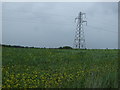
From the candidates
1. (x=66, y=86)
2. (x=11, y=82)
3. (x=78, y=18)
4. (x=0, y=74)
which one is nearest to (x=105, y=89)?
(x=66, y=86)

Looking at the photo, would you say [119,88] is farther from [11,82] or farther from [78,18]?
[78,18]

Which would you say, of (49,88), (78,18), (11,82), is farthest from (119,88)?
(78,18)

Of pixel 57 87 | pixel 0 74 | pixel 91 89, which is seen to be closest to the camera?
pixel 91 89

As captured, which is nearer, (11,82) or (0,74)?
(11,82)

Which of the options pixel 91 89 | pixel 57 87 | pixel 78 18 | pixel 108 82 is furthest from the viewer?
pixel 78 18

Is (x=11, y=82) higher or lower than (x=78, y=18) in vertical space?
lower

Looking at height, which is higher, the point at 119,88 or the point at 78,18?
the point at 78,18

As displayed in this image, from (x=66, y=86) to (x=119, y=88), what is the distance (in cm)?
153

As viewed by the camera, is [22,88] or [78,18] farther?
[78,18]

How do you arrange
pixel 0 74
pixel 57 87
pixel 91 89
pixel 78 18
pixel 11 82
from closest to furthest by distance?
pixel 91 89 → pixel 57 87 → pixel 11 82 → pixel 0 74 → pixel 78 18

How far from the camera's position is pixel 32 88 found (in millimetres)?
6004

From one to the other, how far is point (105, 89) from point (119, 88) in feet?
2.03

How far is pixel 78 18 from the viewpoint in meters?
43.6

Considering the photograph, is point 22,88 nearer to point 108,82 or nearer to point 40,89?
point 40,89
